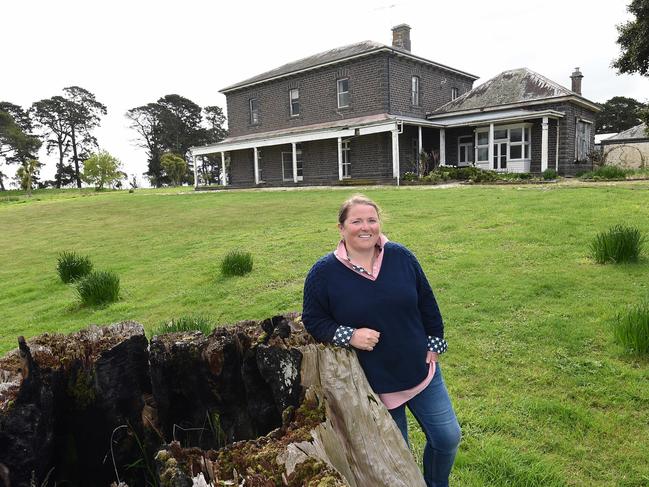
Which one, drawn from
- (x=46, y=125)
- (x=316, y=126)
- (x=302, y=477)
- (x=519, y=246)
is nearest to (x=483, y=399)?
(x=302, y=477)

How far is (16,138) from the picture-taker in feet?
184

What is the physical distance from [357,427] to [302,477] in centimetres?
51

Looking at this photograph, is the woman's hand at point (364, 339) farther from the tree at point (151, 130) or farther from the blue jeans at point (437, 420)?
the tree at point (151, 130)

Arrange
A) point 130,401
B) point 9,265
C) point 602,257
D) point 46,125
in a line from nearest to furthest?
point 130,401
point 602,257
point 9,265
point 46,125

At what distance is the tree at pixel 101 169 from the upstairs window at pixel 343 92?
1100 inches

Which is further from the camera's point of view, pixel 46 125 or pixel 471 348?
pixel 46 125

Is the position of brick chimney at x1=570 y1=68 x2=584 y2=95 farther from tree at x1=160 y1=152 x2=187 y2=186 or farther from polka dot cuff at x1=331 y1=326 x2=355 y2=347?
tree at x1=160 y1=152 x2=187 y2=186

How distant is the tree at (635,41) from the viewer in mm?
15750

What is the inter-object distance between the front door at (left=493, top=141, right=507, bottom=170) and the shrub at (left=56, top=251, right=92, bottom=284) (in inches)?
832

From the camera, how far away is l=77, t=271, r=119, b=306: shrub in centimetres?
721

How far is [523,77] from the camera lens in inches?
1036

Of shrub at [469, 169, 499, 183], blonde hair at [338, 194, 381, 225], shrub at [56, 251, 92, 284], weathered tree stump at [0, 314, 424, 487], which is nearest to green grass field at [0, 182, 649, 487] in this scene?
shrub at [56, 251, 92, 284]

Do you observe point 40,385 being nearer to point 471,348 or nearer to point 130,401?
point 130,401

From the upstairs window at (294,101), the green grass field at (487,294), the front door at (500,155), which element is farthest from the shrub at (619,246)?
the upstairs window at (294,101)
